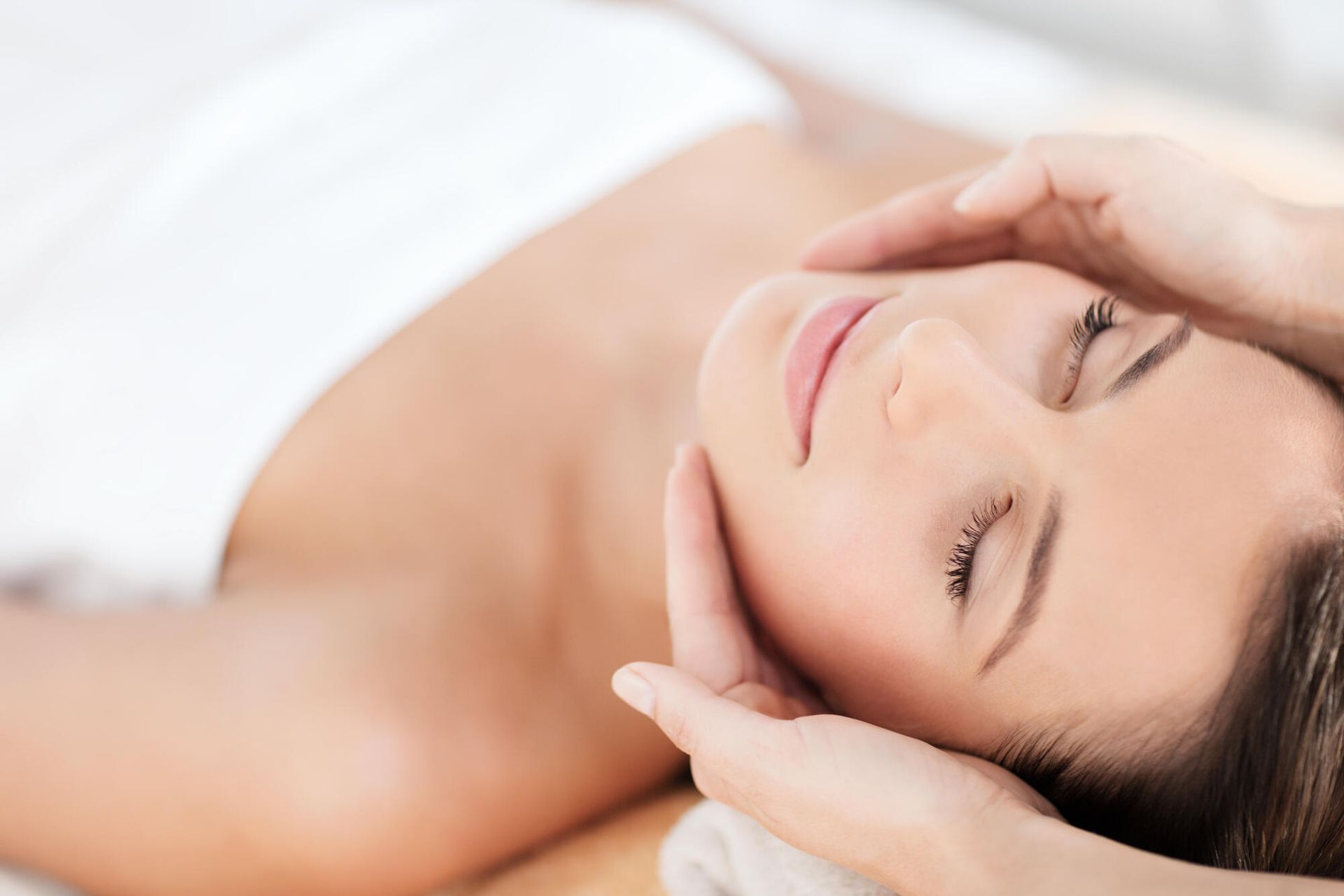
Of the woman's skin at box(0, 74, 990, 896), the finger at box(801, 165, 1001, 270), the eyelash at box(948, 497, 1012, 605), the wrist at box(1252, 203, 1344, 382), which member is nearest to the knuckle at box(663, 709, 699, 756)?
the eyelash at box(948, 497, 1012, 605)

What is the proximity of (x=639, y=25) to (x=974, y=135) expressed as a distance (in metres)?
0.71

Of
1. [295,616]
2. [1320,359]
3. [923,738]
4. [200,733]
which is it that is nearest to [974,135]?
[1320,359]

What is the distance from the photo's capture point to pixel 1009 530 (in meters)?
0.93

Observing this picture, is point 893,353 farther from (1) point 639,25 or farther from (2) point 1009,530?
(1) point 639,25

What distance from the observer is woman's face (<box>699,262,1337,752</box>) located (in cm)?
86

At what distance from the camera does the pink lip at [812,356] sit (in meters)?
1.05

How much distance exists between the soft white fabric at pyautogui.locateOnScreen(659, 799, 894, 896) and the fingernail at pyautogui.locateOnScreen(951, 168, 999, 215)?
0.69 metres

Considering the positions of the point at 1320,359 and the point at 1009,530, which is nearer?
the point at 1009,530

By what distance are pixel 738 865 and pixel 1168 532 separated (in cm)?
50

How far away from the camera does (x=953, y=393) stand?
92 centimetres

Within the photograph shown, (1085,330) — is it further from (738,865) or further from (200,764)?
(200,764)

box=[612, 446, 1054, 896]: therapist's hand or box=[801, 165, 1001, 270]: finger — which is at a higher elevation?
box=[801, 165, 1001, 270]: finger

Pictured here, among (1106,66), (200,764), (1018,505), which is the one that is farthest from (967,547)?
(1106,66)

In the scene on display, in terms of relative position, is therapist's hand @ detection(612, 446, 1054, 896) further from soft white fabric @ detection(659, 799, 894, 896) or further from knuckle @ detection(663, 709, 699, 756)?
soft white fabric @ detection(659, 799, 894, 896)
